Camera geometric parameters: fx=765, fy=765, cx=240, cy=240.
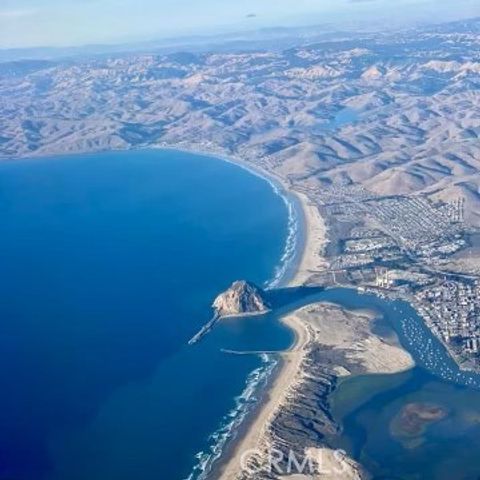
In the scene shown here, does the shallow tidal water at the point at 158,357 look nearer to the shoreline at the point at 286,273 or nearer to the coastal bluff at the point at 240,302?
the shoreline at the point at 286,273

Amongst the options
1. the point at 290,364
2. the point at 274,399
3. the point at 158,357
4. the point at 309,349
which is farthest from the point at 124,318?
the point at 274,399

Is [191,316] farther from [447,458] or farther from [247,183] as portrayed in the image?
[247,183]

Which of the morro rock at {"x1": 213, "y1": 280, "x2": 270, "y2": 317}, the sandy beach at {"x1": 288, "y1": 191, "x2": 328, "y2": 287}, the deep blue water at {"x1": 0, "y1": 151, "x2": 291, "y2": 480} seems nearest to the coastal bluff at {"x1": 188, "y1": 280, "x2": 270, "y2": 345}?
the morro rock at {"x1": 213, "y1": 280, "x2": 270, "y2": 317}

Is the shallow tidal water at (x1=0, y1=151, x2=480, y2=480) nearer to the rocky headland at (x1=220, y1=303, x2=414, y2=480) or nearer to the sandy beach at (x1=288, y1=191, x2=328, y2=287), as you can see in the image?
the rocky headland at (x1=220, y1=303, x2=414, y2=480)

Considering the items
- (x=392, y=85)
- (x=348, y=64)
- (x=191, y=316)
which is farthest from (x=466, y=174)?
(x=348, y=64)

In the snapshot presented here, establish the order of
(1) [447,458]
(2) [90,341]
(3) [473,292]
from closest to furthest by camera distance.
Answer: (1) [447,458]
(2) [90,341]
(3) [473,292]
